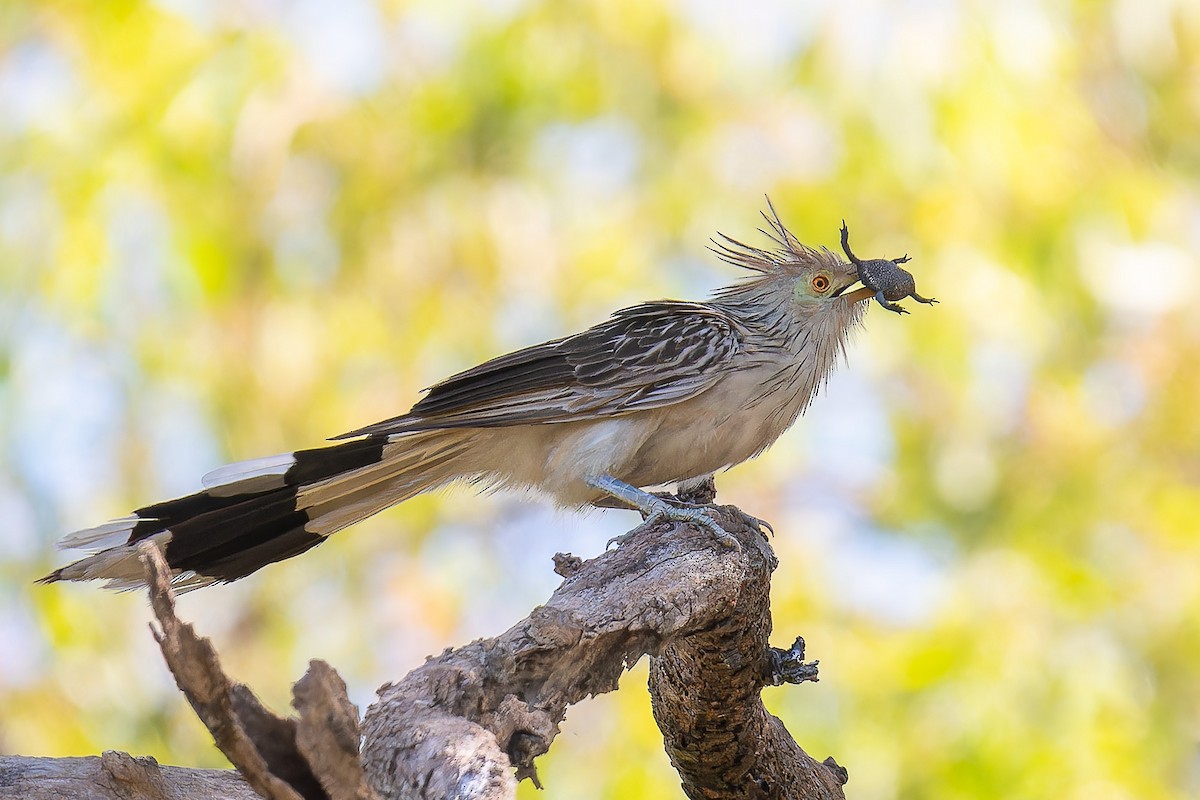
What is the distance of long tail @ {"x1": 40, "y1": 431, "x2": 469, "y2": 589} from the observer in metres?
3.14

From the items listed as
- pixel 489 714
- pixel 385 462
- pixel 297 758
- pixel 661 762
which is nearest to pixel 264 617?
pixel 661 762

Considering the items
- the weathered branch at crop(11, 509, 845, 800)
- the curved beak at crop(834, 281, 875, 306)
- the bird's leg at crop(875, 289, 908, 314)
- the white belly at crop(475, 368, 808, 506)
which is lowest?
the weathered branch at crop(11, 509, 845, 800)

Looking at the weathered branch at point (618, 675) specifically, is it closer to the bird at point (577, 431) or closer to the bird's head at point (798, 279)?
the bird at point (577, 431)

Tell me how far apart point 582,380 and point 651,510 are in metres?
0.48

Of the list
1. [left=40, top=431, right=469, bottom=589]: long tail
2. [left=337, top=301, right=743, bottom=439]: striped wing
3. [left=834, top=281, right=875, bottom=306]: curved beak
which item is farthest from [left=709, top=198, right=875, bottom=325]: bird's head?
[left=40, top=431, right=469, bottom=589]: long tail

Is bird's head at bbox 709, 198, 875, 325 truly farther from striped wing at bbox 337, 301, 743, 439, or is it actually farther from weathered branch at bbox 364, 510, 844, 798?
weathered branch at bbox 364, 510, 844, 798

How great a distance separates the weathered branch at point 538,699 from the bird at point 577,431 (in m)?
0.33

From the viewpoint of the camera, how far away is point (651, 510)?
3.58 meters

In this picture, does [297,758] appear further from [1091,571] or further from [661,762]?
[1091,571]

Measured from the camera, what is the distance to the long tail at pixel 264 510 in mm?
3137

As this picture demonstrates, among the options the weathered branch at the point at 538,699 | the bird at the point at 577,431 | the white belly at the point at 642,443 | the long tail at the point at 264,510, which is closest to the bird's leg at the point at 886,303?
the bird at the point at 577,431

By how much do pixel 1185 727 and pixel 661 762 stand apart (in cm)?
239

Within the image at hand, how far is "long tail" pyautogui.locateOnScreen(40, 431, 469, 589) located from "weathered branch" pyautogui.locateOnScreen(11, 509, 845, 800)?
1.90 feet

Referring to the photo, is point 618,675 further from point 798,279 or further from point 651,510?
point 798,279
